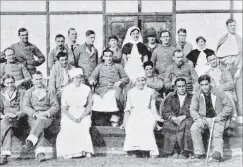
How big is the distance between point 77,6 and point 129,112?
2107mm

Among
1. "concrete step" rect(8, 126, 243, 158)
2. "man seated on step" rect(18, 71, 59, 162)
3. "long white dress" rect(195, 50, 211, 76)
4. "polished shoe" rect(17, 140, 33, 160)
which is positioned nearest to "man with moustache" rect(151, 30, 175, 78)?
"long white dress" rect(195, 50, 211, 76)

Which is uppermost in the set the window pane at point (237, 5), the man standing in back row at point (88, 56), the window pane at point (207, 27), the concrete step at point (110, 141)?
the window pane at point (237, 5)

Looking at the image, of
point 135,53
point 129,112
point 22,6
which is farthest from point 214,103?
point 22,6

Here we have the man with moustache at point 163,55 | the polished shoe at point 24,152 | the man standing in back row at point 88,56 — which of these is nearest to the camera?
the polished shoe at point 24,152

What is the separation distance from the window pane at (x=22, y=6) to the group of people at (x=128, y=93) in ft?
2.18

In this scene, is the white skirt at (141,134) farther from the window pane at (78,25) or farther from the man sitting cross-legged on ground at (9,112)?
the window pane at (78,25)

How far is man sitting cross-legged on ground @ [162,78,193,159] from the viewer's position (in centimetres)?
577

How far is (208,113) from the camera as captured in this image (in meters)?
5.90

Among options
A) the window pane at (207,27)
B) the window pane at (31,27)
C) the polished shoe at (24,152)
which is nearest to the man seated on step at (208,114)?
the window pane at (207,27)

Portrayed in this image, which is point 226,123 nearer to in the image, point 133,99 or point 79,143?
point 133,99

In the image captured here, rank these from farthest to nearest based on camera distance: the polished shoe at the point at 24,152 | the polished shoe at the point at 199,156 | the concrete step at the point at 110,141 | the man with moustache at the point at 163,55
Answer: the man with moustache at the point at 163,55 < the concrete step at the point at 110,141 < the polished shoe at the point at 24,152 < the polished shoe at the point at 199,156

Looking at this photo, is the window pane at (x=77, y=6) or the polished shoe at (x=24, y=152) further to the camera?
the window pane at (x=77, y=6)

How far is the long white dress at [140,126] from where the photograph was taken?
581 centimetres

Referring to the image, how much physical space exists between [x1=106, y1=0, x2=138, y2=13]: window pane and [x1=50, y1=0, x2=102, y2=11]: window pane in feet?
0.52
